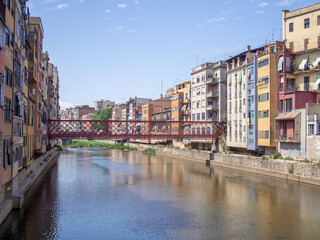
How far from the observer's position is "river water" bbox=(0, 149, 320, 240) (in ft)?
64.6

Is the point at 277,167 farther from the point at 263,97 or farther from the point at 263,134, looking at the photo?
the point at 263,97

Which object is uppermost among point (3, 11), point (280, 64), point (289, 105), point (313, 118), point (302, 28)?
point (302, 28)

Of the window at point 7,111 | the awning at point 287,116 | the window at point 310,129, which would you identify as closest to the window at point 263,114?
the awning at point 287,116

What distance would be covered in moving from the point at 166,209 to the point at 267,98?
84.6 feet

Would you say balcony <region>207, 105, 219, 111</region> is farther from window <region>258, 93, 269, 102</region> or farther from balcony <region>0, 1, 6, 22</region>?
balcony <region>0, 1, 6, 22</region>

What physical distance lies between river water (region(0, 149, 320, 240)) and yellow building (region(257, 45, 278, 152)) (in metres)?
6.13

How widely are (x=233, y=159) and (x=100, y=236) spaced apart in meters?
33.9

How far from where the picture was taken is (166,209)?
2522cm

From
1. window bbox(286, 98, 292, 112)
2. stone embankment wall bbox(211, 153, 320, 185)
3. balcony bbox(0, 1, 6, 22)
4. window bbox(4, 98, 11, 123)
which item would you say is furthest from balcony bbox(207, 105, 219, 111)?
balcony bbox(0, 1, 6, 22)

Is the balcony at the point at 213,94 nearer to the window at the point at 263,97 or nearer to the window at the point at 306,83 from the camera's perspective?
A: the window at the point at 263,97

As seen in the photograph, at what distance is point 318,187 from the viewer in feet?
107

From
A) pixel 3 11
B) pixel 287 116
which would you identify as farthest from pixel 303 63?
pixel 3 11

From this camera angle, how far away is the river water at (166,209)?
19.7 m

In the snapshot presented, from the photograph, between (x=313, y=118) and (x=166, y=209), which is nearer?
(x=166, y=209)
